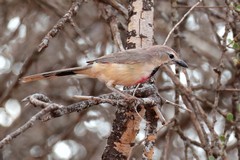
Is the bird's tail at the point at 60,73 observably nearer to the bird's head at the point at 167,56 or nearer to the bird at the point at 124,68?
the bird at the point at 124,68

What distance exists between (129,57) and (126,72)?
0.26 ft

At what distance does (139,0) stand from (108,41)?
201 centimetres

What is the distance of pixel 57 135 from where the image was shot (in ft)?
16.9

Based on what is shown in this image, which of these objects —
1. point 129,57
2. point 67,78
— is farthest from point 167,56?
point 67,78

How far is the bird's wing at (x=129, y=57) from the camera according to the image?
268 cm

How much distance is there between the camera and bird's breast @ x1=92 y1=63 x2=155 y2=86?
2648 millimetres

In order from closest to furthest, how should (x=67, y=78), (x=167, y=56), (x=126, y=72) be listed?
(x=126, y=72) < (x=167, y=56) < (x=67, y=78)

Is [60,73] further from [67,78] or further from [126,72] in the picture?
[67,78]

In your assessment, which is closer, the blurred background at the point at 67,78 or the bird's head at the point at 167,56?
the bird's head at the point at 167,56

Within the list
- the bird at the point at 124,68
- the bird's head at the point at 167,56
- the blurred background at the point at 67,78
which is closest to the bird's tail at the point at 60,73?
the bird at the point at 124,68

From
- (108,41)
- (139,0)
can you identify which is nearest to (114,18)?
(139,0)

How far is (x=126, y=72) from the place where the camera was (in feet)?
8.70

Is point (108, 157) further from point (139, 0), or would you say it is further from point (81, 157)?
point (81, 157)

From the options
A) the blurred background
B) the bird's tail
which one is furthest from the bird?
the blurred background
